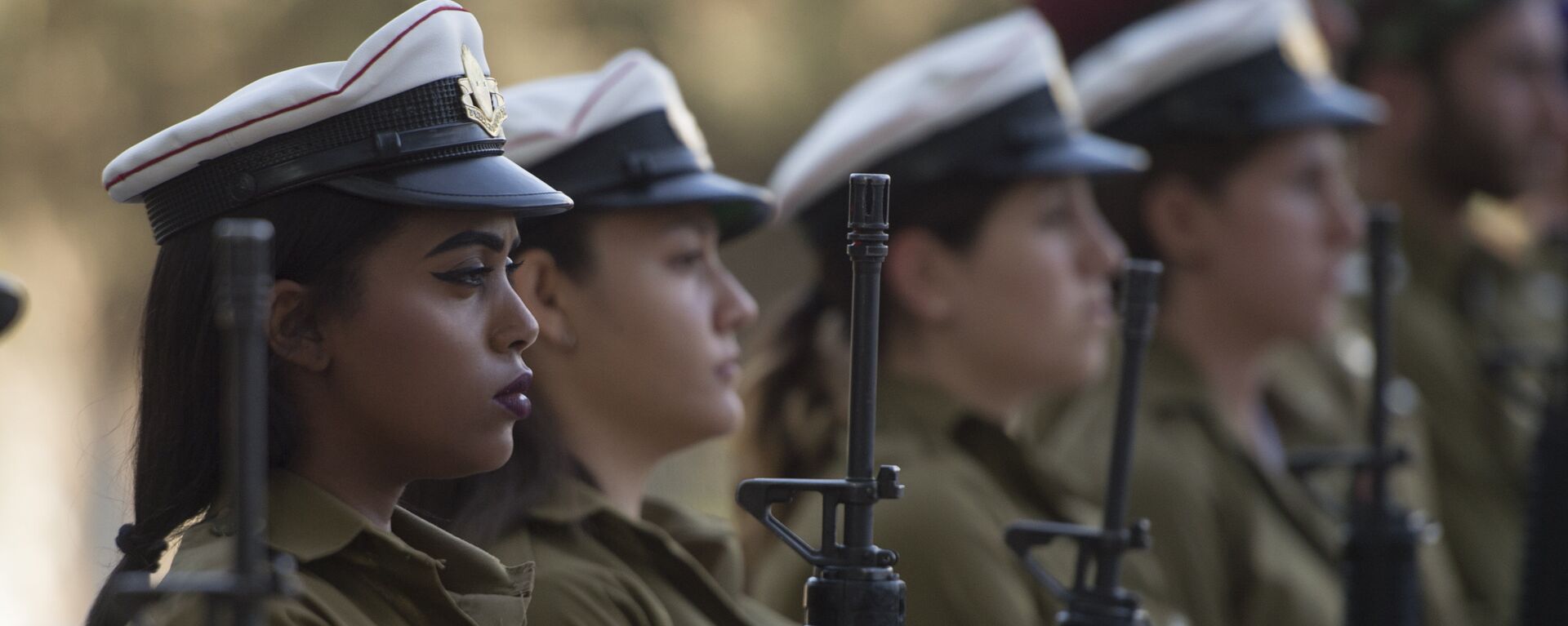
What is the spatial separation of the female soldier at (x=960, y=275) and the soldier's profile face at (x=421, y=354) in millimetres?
1617

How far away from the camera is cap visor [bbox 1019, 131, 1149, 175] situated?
404cm

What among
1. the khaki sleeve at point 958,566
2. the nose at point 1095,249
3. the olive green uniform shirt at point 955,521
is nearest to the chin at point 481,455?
the olive green uniform shirt at point 955,521

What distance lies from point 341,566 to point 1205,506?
8.49 feet

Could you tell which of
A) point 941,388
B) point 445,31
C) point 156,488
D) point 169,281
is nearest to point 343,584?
point 156,488

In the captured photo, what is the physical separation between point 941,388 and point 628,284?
110cm

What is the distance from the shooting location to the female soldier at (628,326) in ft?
9.75

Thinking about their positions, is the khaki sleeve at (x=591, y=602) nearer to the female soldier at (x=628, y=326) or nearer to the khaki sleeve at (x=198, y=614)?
the female soldier at (x=628, y=326)

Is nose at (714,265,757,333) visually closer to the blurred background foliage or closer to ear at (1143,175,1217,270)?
the blurred background foliage

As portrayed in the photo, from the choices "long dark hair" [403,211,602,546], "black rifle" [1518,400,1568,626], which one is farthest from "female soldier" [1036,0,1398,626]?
"long dark hair" [403,211,602,546]

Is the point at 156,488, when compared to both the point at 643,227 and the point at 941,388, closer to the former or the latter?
the point at 643,227

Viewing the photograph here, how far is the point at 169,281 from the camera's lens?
2.34m

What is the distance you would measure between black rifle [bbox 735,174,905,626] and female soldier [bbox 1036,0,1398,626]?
2.13 meters

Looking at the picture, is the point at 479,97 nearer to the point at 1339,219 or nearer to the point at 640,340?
the point at 640,340

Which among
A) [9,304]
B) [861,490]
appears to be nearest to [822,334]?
[861,490]
